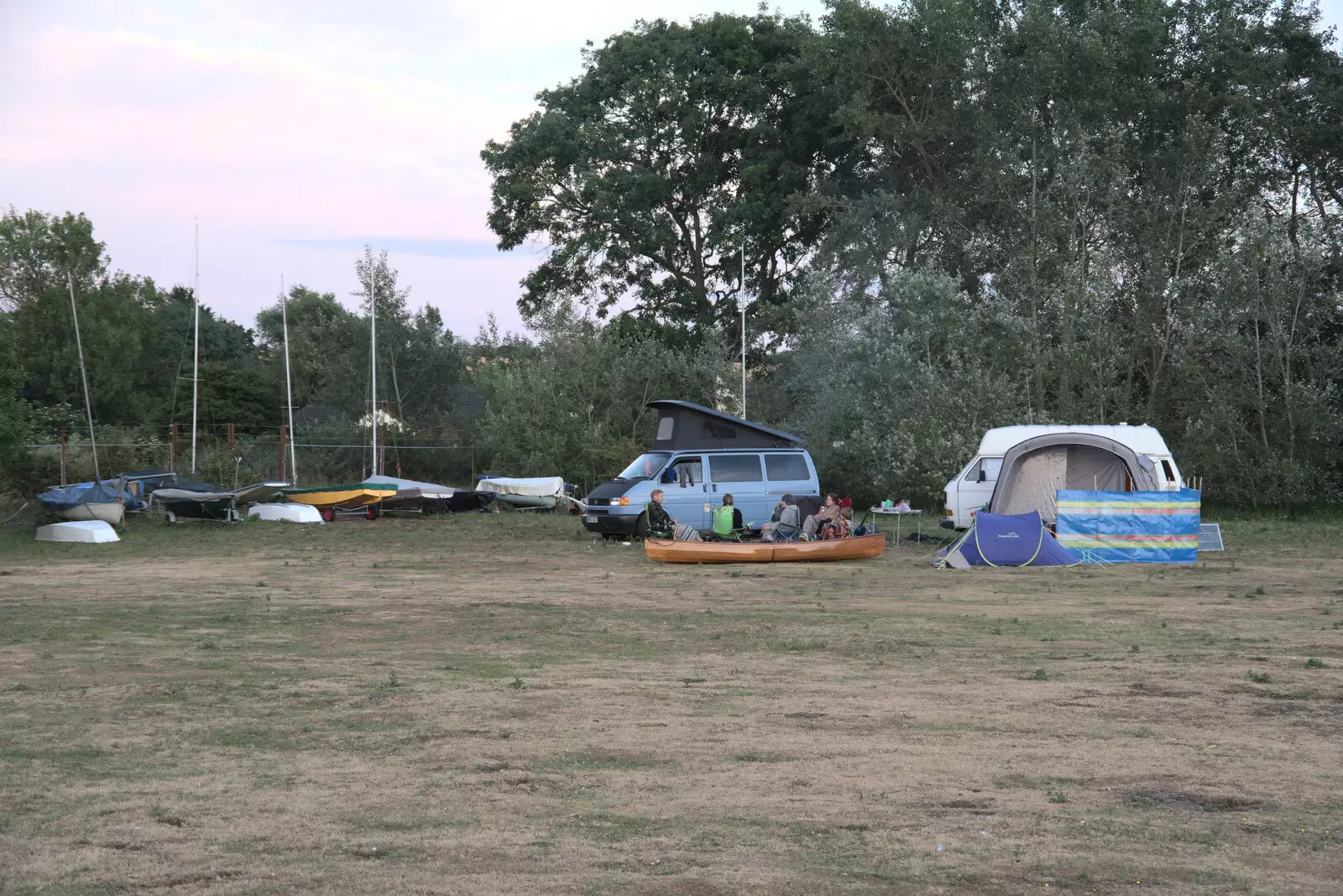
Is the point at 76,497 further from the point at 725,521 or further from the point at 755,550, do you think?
the point at 755,550

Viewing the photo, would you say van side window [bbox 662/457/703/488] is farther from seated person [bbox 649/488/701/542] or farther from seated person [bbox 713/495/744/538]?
seated person [bbox 713/495/744/538]

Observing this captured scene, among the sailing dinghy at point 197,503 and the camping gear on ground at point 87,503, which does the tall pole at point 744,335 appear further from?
the camping gear on ground at point 87,503

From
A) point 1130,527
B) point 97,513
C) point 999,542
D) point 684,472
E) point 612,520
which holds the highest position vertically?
point 684,472

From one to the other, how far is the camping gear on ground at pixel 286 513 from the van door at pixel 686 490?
994 centimetres

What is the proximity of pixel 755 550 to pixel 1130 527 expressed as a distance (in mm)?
5644

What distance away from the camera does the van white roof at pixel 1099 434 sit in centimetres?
2531

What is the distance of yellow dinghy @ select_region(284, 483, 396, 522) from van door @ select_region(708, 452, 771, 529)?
35.9 feet

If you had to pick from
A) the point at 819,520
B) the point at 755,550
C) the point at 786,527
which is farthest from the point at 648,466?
the point at 755,550

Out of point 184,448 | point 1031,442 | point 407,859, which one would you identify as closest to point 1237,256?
point 1031,442

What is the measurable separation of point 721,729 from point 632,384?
3161 centimetres

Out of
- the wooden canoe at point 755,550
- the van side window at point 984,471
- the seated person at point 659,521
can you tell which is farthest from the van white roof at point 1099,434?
the seated person at point 659,521

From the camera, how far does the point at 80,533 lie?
2514 centimetres

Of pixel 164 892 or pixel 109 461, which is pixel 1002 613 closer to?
pixel 164 892

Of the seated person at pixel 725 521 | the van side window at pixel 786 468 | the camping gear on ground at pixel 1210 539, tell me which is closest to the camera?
the seated person at pixel 725 521
